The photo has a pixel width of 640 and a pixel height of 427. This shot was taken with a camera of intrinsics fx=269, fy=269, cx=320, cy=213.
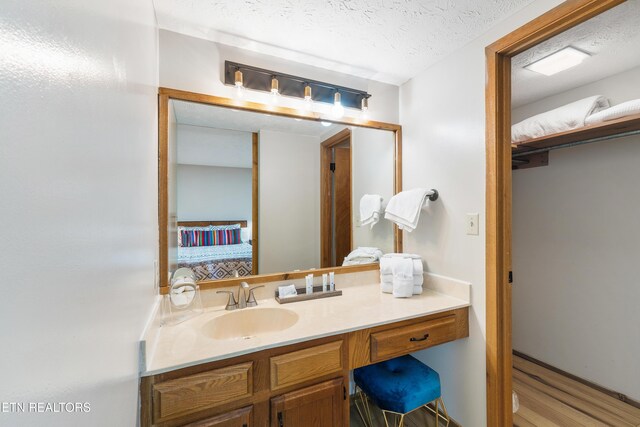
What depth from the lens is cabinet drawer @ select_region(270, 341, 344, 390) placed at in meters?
1.08

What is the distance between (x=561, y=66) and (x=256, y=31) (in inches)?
75.4

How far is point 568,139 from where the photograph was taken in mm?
1942

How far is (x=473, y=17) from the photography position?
1.33 meters

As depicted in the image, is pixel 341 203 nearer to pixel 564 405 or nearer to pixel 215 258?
pixel 215 258

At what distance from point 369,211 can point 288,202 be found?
24.0 inches

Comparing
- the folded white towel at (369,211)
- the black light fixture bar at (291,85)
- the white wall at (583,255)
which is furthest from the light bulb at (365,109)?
the white wall at (583,255)

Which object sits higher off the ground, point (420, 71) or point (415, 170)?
point (420, 71)

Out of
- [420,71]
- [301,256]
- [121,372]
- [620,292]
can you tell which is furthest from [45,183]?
[620,292]

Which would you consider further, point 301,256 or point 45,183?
point 301,256

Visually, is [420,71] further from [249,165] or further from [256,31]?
[249,165]

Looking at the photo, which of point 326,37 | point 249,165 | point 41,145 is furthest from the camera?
point 249,165

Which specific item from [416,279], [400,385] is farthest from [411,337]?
[416,279]

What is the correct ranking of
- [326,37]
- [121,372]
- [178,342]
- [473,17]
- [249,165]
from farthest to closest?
[249,165] < [326,37] < [473,17] < [178,342] < [121,372]

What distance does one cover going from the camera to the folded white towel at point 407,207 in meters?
1.69
